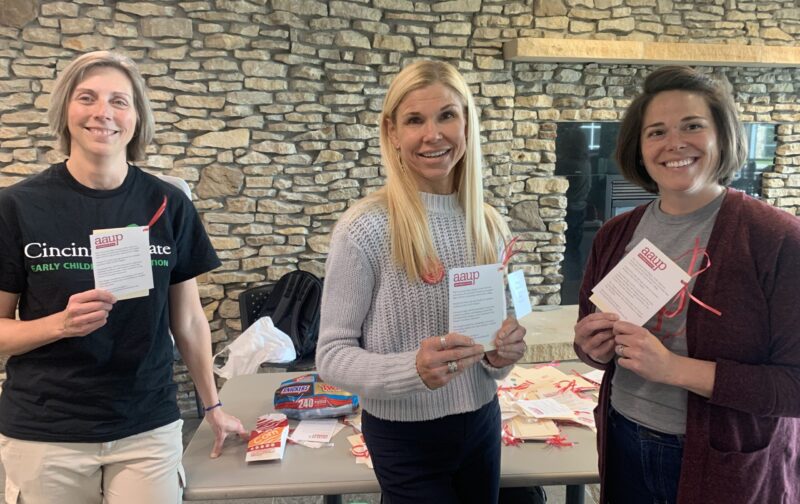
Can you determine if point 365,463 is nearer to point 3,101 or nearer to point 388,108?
point 388,108

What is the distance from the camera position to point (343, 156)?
378 cm

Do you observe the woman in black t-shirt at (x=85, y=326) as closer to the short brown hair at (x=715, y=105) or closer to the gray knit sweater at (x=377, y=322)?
the gray knit sweater at (x=377, y=322)

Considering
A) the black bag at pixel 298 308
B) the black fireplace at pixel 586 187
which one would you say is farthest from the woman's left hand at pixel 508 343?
the black fireplace at pixel 586 187

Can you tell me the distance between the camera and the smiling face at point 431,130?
114cm

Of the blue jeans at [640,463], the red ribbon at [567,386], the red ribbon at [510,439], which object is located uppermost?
the blue jeans at [640,463]

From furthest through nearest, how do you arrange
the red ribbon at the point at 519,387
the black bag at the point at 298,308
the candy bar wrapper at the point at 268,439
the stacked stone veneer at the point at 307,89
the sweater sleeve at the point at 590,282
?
the stacked stone veneer at the point at 307,89, the black bag at the point at 298,308, the red ribbon at the point at 519,387, the candy bar wrapper at the point at 268,439, the sweater sleeve at the point at 590,282

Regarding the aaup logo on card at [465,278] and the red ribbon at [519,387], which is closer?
the aaup logo on card at [465,278]

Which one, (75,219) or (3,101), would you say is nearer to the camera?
(75,219)

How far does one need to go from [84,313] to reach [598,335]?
44.6 inches

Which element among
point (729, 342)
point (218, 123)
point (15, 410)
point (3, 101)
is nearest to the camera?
point (729, 342)

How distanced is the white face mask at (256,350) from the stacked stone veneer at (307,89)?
2.91 ft

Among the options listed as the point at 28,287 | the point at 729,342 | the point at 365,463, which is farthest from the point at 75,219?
the point at 729,342

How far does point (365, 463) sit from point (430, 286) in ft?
2.06

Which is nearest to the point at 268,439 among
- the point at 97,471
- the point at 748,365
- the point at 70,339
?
the point at 97,471
